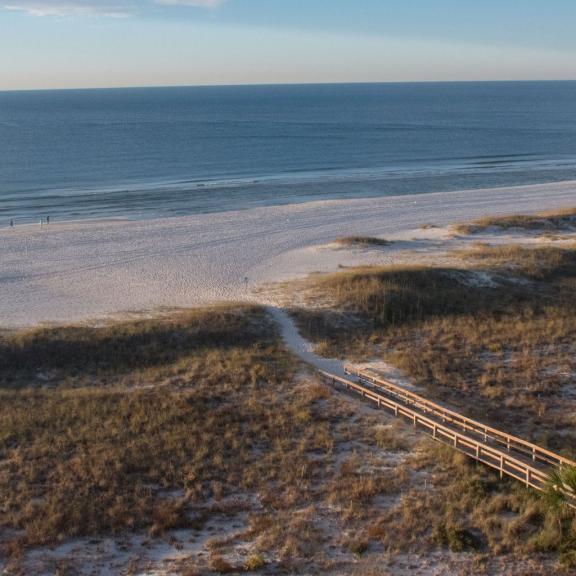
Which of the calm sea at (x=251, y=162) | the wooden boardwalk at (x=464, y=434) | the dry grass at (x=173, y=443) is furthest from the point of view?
the calm sea at (x=251, y=162)

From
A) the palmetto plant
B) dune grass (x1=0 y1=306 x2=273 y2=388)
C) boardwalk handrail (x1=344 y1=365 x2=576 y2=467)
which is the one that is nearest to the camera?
the palmetto plant

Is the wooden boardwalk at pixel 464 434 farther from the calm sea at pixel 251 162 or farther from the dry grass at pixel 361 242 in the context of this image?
the calm sea at pixel 251 162

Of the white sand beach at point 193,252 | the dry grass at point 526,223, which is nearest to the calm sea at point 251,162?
the white sand beach at point 193,252

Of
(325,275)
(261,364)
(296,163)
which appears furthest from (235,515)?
(296,163)

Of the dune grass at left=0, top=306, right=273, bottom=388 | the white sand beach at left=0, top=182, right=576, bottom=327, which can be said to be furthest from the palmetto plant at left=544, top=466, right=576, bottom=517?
the white sand beach at left=0, top=182, right=576, bottom=327

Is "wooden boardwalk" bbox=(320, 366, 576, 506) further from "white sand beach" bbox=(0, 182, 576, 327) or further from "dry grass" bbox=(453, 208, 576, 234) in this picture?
"dry grass" bbox=(453, 208, 576, 234)

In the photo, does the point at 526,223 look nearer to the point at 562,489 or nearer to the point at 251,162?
the point at 562,489
